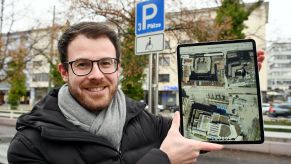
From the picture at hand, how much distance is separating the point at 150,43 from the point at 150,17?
0.40 metres

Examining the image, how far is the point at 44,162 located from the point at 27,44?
16.3m

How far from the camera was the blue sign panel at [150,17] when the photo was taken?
447cm

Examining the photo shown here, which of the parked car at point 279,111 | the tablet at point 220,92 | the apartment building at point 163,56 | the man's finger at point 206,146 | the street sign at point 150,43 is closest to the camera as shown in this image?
the man's finger at point 206,146

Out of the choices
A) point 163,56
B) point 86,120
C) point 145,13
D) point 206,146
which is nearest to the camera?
point 206,146

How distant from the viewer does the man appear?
4.45 ft

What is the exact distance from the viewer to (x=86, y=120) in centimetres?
147

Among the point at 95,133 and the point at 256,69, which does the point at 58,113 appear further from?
the point at 256,69

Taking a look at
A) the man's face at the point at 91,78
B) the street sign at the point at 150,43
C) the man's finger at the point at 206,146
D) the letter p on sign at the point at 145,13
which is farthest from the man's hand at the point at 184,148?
the letter p on sign at the point at 145,13

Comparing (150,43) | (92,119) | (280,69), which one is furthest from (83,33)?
(280,69)

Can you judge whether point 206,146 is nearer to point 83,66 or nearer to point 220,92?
point 220,92

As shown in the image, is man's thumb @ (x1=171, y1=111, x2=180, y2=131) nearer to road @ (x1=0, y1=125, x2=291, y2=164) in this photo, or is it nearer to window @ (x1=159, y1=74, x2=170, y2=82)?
road @ (x1=0, y1=125, x2=291, y2=164)

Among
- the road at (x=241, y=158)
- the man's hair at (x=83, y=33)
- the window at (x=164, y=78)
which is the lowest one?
the road at (x=241, y=158)

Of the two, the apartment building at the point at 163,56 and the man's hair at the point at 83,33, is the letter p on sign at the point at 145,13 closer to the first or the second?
the man's hair at the point at 83,33

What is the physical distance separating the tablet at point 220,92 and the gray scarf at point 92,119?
1.12 feet
